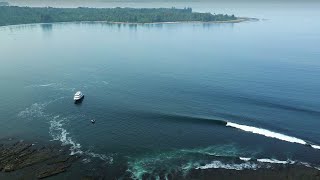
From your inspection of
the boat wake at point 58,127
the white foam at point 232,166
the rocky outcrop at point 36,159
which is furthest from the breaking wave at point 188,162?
the rocky outcrop at point 36,159

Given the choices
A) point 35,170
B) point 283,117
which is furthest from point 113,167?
point 283,117

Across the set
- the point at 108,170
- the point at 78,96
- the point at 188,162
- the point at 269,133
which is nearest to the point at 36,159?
the point at 108,170

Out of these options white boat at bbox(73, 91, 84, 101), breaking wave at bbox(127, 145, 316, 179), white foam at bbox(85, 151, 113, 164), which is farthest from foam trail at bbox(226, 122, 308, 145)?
white boat at bbox(73, 91, 84, 101)

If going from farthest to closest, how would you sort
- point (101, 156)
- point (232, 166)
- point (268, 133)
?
point (268, 133) < point (101, 156) < point (232, 166)

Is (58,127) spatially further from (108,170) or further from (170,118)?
(170,118)

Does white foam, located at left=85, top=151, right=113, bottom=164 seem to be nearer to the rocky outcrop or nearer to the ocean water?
the ocean water

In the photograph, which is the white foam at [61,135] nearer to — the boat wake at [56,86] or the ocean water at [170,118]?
the ocean water at [170,118]

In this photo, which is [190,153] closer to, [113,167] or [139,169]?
[139,169]

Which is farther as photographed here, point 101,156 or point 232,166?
point 101,156

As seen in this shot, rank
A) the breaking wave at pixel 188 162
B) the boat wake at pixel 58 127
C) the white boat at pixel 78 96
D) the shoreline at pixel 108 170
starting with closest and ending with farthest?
the shoreline at pixel 108 170 < the breaking wave at pixel 188 162 < the boat wake at pixel 58 127 < the white boat at pixel 78 96

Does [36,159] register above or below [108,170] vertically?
above

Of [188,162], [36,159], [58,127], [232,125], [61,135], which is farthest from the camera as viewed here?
[58,127]
